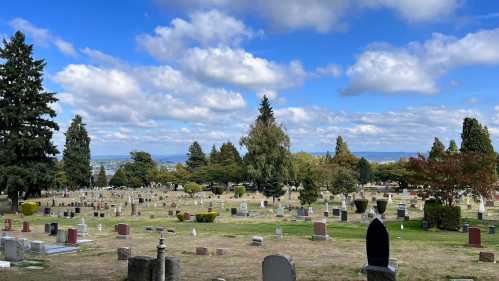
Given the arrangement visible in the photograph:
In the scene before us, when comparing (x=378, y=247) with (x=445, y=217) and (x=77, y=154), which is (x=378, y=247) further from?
(x=77, y=154)

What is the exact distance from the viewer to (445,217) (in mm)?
29484

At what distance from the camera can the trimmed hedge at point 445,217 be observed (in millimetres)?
29391

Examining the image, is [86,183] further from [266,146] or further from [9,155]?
[9,155]

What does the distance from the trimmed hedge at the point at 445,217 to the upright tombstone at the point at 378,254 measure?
774 inches

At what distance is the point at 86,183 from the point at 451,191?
77.0m

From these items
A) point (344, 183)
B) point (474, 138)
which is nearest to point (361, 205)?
point (344, 183)

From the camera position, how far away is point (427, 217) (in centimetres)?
3019

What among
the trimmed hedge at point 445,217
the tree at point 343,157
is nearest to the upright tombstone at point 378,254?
the trimmed hedge at point 445,217

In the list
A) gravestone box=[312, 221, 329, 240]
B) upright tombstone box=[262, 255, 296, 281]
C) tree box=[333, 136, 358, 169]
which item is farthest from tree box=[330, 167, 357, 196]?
upright tombstone box=[262, 255, 296, 281]

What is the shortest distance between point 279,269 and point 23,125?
38.6 m

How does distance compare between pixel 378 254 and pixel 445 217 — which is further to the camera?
pixel 445 217

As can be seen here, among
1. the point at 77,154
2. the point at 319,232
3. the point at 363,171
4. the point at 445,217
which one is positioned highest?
the point at 77,154

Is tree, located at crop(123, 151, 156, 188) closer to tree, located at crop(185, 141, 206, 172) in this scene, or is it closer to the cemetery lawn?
tree, located at crop(185, 141, 206, 172)

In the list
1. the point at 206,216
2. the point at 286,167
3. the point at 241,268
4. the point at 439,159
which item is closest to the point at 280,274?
the point at 241,268
